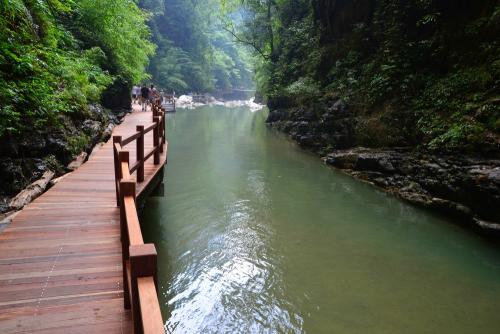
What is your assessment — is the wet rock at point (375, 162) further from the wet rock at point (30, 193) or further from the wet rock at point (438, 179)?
the wet rock at point (30, 193)

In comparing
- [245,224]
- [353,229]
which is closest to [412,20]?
[353,229]

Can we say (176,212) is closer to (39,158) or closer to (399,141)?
(39,158)

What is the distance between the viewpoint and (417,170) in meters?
10.9

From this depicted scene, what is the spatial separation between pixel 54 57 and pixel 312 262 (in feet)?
27.8

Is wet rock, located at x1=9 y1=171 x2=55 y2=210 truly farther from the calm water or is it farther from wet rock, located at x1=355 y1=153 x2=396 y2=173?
wet rock, located at x1=355 y1=153 x2=396 y2=173

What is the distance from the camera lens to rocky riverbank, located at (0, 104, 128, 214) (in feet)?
21.0

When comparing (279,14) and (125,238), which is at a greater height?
(279,14)

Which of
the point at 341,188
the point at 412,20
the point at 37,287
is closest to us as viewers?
the point at 37,287

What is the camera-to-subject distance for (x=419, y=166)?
35.8 ft

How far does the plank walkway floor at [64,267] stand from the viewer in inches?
132

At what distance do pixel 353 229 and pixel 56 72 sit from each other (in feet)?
28.6

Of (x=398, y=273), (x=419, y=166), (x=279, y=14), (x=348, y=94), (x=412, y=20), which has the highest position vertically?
(x=279, y=14)

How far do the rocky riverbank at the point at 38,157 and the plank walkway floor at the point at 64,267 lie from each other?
1.62ft

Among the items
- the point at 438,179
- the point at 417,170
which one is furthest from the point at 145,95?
the point at 438,179
